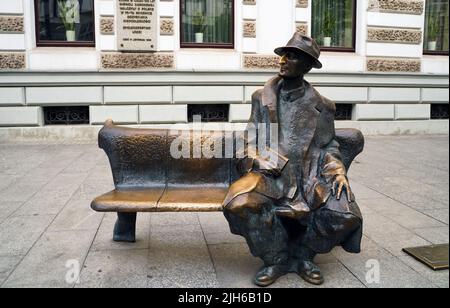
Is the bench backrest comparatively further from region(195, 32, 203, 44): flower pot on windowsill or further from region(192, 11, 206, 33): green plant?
region(192, 11, 206, 33): green plant

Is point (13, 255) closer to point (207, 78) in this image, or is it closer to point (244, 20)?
point (207, 78)

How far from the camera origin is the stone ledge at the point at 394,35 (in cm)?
1130

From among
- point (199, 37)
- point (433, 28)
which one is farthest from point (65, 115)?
point (433, 28)

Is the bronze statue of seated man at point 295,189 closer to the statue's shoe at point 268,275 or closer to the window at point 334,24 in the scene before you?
the statue's shoe at point 268,275

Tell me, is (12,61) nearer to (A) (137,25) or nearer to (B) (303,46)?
(A) (137,25)

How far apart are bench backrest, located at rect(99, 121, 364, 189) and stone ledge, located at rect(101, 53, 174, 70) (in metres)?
6.26

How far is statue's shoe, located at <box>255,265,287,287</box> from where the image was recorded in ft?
11.0

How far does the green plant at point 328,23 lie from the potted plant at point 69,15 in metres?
5.93

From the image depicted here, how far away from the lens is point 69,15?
10492mm

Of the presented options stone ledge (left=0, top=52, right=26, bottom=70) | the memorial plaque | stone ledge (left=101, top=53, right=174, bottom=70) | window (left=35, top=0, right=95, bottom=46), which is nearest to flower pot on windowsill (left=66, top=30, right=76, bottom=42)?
window (left=35, top=0, right=95, bottom=46)

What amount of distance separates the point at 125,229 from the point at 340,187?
200 cm

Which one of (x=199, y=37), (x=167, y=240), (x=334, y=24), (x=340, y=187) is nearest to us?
(x=340, y=187)

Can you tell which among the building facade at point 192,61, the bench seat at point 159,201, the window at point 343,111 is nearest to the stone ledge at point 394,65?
the building facade at point 192,61

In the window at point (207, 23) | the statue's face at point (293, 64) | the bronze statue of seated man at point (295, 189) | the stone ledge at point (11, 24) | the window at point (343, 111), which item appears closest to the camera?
the bronze statue of seated man at point (295, 189)
